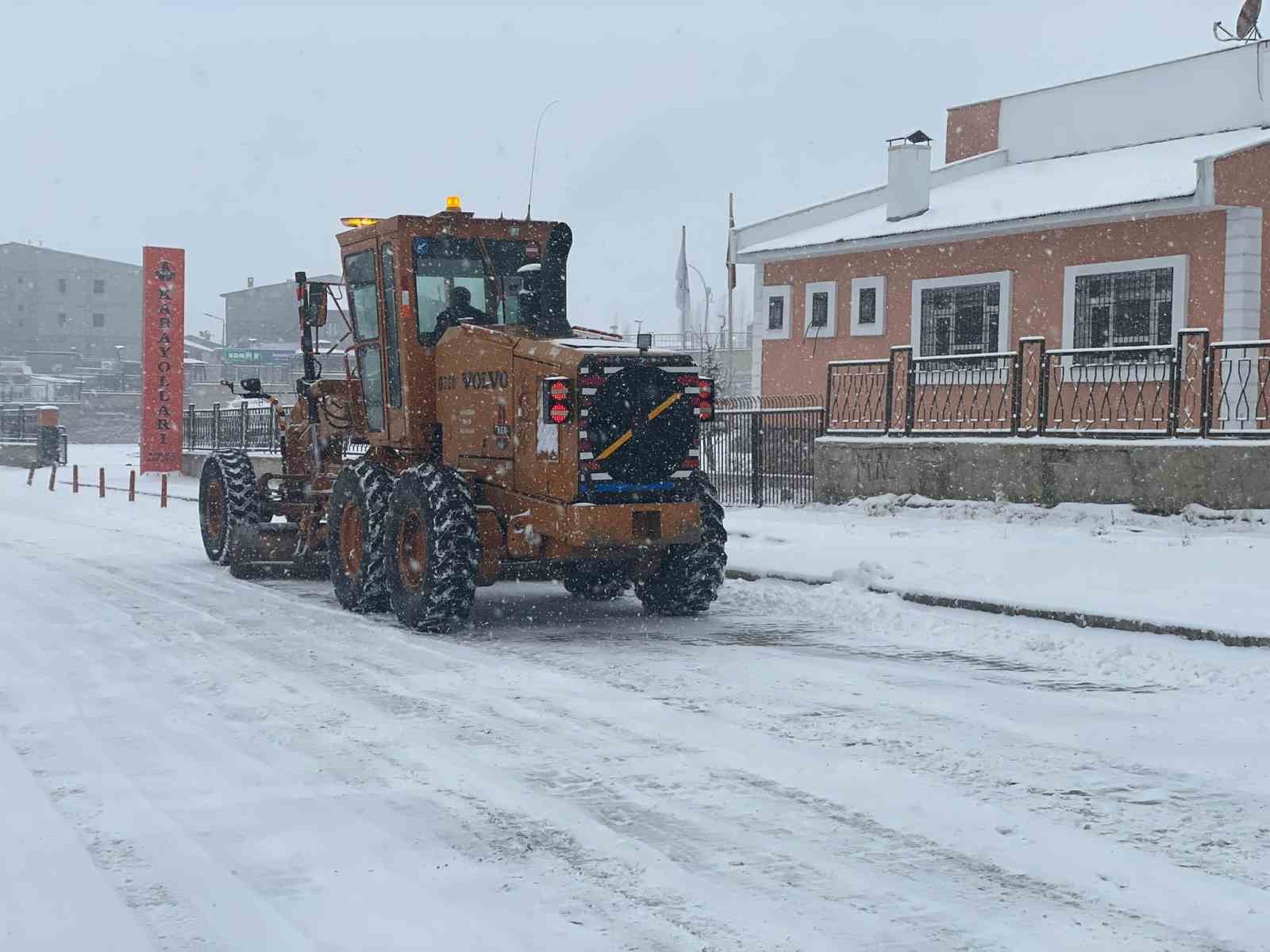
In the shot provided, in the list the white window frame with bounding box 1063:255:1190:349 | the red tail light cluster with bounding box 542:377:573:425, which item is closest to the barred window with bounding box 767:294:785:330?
the white window frame with bounding box 1063:255:1190:349

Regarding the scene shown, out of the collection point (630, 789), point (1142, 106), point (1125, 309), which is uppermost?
point (1142, 106)

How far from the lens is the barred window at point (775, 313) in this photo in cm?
3120

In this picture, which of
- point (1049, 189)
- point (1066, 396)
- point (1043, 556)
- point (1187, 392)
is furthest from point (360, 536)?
point (1049, 189)

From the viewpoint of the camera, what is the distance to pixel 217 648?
400 inches

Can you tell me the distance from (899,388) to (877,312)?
905cm

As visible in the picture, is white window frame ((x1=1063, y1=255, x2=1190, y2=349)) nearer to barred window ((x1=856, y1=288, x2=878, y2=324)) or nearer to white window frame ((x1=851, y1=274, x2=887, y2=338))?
white window frame ((x1=851, y1=274, x2=887, y2=338))

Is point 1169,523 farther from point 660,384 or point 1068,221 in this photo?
point 1068,221

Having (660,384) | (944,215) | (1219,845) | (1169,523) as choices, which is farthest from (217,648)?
(944,215)

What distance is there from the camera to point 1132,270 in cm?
2369

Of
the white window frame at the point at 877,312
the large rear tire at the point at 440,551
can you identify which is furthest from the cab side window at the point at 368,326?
the white window frame at the point at 877,312

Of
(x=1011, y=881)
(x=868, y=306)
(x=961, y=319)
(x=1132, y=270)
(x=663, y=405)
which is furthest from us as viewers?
(x=868, y=306)

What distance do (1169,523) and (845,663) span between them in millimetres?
7528

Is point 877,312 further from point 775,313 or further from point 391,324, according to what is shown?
point 391,324

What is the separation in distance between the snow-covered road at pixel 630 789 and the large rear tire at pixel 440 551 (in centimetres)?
23
